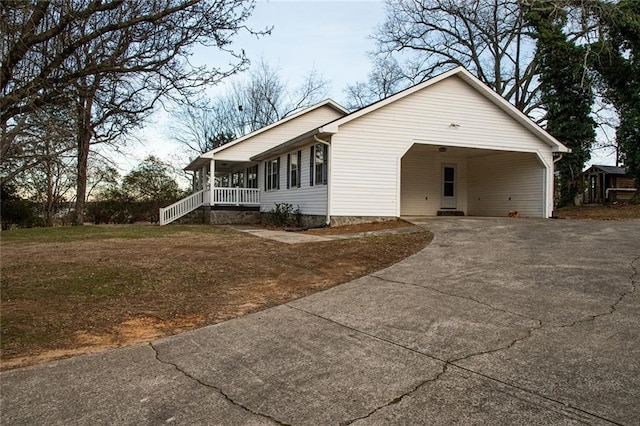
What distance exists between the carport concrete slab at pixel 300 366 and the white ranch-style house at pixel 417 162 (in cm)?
992

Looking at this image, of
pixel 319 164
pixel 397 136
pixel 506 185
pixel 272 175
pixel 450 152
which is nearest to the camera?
pixel 397 136

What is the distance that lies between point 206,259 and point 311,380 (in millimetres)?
5798

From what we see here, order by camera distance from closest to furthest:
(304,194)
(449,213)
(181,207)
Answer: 1. (304,194)
2. (449,213)
3. (181,207)

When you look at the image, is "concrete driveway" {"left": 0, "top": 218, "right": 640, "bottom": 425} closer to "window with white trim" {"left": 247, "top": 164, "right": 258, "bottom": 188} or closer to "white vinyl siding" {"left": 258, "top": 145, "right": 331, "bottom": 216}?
"white vinyl siding" {"left": 258, "top": 145, "right": 331, "bottom": 216}

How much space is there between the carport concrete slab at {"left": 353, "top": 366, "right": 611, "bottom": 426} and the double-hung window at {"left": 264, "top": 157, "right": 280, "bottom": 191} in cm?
1740

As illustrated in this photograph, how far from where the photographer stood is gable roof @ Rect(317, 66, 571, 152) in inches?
561

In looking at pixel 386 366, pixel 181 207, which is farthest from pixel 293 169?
pixel 386 366

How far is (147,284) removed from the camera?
22.8 ft

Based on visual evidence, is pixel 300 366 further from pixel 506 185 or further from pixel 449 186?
pixel 449 186

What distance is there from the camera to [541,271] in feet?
22.9

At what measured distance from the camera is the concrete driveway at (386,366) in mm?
3007

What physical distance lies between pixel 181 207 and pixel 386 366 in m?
20.4

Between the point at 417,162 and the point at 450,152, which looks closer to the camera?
the point at 450,152

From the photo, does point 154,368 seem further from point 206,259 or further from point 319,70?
point 319,70
